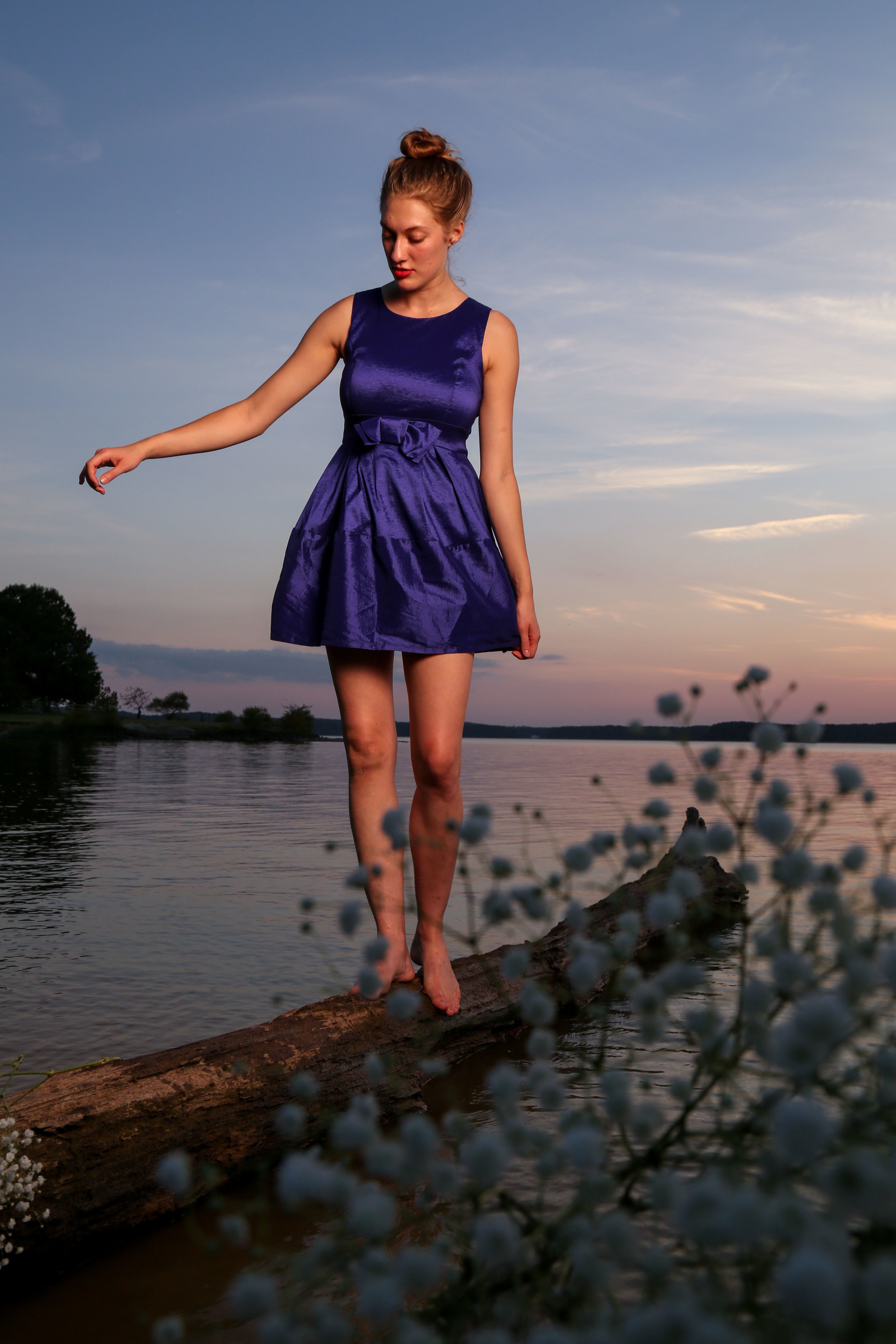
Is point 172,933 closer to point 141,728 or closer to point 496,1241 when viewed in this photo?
point 496,1241

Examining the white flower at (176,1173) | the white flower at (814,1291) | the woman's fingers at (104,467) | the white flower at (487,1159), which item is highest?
the woman's fingers at (104,467)

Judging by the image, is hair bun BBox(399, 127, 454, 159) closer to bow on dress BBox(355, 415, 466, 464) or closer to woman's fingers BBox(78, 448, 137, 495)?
bow on dress BBox(355, 415, 466, 464)

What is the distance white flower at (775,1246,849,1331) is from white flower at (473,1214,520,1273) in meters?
0.22

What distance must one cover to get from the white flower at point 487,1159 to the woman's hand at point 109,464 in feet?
6.70

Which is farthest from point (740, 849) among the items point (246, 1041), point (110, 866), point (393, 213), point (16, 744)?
point (16, 744)

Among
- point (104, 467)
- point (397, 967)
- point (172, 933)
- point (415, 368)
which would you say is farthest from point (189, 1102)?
point (172, 933)

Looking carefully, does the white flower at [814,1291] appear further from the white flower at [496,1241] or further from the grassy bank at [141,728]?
the grassy bank at [141,728]

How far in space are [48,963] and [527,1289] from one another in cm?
399

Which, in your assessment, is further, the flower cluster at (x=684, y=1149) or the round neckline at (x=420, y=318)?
the round neckline at (x=420, y=318)

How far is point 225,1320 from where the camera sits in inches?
71.9

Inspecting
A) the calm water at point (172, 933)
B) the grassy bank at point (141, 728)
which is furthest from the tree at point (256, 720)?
the calm water at point (172, 933)

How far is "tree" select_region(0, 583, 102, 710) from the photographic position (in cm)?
4162

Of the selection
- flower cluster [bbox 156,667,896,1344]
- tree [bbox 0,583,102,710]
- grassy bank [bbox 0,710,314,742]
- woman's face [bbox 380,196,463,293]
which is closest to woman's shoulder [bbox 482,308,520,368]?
woman's face [bbox 380,196,463,293]

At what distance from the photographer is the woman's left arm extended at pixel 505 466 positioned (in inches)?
117
